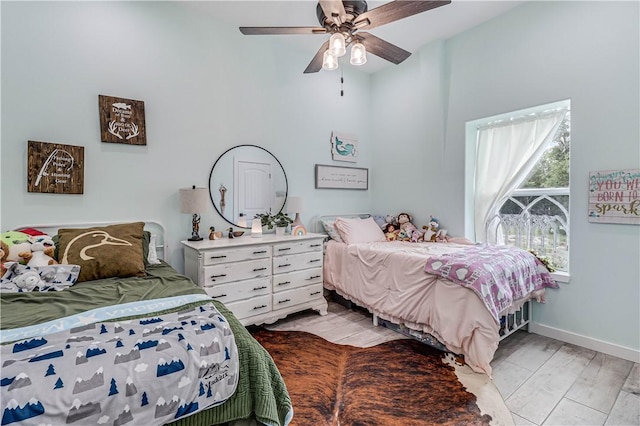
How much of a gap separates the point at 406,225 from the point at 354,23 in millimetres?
2323

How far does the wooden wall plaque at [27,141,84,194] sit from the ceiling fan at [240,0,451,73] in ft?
5.29

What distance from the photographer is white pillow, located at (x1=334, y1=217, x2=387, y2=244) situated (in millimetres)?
3350

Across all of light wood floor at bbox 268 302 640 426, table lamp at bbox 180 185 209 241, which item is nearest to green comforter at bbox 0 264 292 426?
Answer: table lamp at bbox 180 185 209 241

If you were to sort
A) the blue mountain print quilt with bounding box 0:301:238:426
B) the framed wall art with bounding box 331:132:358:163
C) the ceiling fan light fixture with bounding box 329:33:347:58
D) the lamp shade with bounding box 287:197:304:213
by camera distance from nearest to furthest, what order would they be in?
the blue mountain print quilt with bounding box 0:301:238:426, the ceiling fan light fixture with bounding box 329:33:347:58, the lamp shade with bounding box 287:197:304:213, the framed wall art with bounding box 331:132:358:163

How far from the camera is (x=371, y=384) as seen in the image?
6.28ft

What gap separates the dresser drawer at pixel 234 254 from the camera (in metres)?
2.36

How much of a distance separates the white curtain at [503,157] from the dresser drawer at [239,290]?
2331 mm

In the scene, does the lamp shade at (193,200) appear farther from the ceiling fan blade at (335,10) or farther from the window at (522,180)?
the window at (522,180)

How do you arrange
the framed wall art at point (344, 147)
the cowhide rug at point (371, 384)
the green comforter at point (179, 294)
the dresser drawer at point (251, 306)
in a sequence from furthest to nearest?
the framed wall art at point (344, 147) < the dresser drawer at point (251, 306) < the cowhide rug at point (371, 384) < the green comforter at point (179, 294)

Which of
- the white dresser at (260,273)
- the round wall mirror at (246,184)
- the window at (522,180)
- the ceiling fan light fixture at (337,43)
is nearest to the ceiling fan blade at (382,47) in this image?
the ceiling fan light fixture at (337,43)

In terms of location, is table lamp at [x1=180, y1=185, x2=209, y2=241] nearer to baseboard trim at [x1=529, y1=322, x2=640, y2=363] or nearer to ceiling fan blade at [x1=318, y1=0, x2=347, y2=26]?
ceiling fan blade at [x1=318, y1=0, x2=347, y2=26]

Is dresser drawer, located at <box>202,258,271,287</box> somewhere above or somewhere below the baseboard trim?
above

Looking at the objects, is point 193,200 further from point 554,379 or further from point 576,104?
point 576,104

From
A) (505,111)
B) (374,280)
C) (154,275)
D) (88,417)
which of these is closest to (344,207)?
(374,280)
